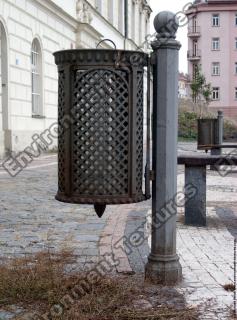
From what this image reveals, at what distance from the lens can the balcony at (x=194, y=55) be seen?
68062 millimetres

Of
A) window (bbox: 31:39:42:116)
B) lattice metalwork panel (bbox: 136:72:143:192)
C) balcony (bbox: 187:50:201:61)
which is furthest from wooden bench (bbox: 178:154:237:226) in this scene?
balcony (bbox: 187:50:201:61)

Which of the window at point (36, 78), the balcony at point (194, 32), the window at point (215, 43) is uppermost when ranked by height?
the balcony at point (194, 32)

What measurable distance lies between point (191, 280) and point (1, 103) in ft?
41.5

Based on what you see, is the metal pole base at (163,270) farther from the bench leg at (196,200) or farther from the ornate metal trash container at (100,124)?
the bench leg at (196,200)

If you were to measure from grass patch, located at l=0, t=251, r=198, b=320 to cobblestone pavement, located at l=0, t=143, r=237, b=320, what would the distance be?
0.45ft

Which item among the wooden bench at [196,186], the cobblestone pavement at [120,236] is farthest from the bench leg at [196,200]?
the cobblestone pavement at [120,236]

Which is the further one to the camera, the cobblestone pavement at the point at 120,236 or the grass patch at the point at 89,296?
the cobblestone pavement at the point at 120,236

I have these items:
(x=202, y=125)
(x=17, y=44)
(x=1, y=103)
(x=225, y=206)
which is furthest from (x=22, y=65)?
(x=225, y=206)

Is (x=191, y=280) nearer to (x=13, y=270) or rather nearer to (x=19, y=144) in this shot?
(x=13, y=270)

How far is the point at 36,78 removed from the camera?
62.7 feet

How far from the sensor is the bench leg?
6.12 m

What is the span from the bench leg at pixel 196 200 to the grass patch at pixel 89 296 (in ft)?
7.43

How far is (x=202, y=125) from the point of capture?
12.9m

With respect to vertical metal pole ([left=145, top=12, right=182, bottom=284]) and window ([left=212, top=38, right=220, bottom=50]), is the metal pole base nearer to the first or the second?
vertical metal pole ([left=145, top=12, right=182, bottom=284])
